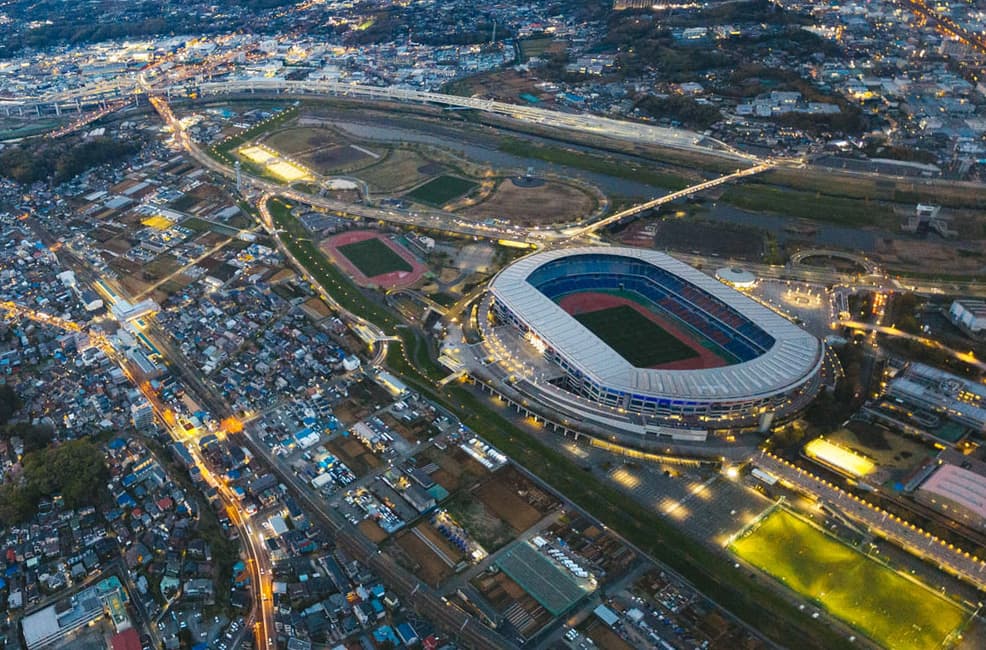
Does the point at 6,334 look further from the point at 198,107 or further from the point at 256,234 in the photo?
the point at 198,107

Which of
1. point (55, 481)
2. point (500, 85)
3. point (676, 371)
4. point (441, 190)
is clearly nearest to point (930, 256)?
point (676, 371)

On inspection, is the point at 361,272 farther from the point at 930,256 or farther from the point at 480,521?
the point at 930,256

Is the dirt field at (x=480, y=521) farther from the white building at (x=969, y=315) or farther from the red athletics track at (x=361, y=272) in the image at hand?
the white building at (x=969, y=315)

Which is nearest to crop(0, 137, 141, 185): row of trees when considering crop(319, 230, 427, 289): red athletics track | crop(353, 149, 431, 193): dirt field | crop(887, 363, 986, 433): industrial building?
crop(353, 149, 431, 193): dirt field

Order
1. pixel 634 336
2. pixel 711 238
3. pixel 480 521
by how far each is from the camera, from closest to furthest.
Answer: pixel 480 521 < pixel 634 336 < pixel 711 238

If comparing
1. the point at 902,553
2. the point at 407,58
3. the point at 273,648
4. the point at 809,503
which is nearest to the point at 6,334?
the point at 273,648

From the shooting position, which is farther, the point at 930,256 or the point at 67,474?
the point at 930,256

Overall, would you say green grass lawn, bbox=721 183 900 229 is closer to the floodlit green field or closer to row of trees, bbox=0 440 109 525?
the floodlit green field
